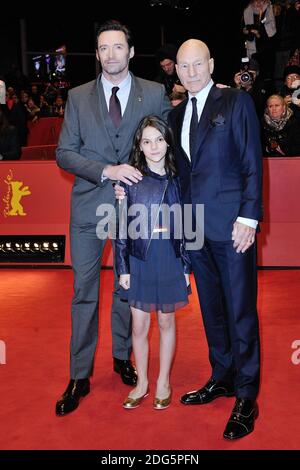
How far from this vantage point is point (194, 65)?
2.77 meters

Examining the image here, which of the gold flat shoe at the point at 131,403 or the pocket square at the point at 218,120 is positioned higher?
the pocket square at the point at 218,120

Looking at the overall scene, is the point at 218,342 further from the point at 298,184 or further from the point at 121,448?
the point at 298,184

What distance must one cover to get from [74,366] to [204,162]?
1287 mm

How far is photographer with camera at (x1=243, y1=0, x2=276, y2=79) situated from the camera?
9031 mm

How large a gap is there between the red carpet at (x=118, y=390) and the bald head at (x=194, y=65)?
5.20 feet

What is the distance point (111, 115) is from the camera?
3.14 m

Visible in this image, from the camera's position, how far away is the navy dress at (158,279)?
2.99 m

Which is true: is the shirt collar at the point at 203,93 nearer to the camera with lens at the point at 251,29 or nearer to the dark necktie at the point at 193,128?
the dark necktie at the point at 193,128

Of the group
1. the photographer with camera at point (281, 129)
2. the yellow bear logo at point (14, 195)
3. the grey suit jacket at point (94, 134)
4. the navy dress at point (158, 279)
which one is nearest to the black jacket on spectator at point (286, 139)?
the photographer with camera at point (281, 129)

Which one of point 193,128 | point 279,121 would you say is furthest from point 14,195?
point 193,128

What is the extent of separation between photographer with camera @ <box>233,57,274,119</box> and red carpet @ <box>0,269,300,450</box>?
99.6 inches
